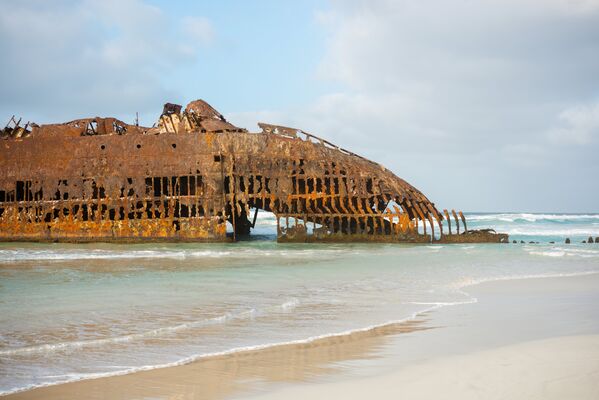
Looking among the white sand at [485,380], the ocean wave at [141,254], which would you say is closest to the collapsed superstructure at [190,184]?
the ocean wave at [141,254]

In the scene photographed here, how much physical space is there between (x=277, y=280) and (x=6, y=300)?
4131mm

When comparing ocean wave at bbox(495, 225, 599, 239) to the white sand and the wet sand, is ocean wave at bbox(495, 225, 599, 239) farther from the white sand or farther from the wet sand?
the white sand

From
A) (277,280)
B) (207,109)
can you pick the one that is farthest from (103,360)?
(207,109)

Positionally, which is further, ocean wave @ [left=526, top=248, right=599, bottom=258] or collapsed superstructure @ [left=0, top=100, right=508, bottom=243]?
collapsed superstructure @ [left=0, top=100, right=508, bottom=243]

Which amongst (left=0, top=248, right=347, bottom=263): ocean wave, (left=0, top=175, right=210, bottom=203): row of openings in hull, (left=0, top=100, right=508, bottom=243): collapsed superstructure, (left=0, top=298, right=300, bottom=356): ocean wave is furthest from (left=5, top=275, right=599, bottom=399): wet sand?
(left=0, top=175, right=210, bottom=203): row of openings in hull

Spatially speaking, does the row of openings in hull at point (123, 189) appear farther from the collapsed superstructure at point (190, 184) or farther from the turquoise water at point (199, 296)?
the turquoise water at point (199, 296)

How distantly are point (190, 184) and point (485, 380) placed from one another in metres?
14.9

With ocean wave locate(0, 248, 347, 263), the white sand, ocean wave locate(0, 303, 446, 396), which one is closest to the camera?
the white sand

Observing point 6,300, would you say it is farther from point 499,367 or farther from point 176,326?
point 499,367

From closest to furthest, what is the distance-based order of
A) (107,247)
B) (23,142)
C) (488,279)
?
(488,279) < (107,247) < (23,142)

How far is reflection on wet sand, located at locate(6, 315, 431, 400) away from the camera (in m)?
4.36

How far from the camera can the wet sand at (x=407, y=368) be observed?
433cm

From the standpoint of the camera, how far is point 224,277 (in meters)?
10.9

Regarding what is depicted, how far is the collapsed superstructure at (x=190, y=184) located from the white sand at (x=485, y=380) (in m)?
12.5
